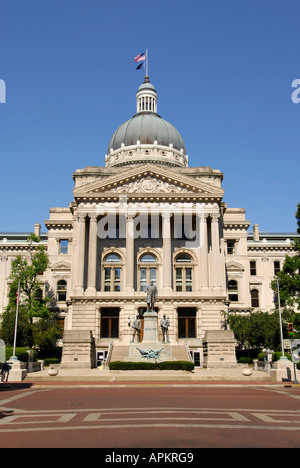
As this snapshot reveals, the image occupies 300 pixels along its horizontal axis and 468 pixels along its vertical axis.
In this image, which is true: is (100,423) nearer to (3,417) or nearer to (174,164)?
(3,417)

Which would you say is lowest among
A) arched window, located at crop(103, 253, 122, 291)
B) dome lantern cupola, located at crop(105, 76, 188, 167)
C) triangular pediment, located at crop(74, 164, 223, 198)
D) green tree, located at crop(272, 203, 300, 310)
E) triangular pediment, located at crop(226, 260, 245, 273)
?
green tree, located at crop(272, 203, 300, 310)

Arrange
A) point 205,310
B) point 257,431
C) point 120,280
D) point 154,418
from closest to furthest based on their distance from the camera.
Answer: point 257,431, point 154,418, point 205,310, point 120,280

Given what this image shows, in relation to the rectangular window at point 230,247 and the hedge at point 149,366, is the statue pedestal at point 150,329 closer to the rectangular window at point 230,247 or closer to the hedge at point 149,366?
the hedge at point 149,366

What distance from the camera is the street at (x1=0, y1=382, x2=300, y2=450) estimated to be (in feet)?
34.5

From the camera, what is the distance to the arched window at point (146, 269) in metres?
58.4

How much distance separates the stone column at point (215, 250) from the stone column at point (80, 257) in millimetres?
15286

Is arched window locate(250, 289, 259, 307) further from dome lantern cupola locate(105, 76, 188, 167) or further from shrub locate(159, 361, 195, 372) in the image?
shrub locate(159, 361, 195, 372)

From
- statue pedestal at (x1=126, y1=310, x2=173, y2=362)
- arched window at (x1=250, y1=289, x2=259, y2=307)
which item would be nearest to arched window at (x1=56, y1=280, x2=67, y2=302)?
statue pedestal at (x1=126, y1=310, x2=173, y2=362)

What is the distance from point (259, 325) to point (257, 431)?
40.3 meters

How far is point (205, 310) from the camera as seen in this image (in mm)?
54656

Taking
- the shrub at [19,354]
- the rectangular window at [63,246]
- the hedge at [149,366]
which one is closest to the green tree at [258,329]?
the hedge at [149,366]

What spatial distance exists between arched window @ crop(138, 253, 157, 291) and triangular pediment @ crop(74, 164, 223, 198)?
7936 mm

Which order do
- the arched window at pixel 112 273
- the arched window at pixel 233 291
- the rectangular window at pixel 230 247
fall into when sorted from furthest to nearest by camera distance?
the rectangular window at pixel 230 247 → the arched window at pixel 233 291 → the arched window at pixel 112 273

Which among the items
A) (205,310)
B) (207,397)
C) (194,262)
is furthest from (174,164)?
(207,397)
